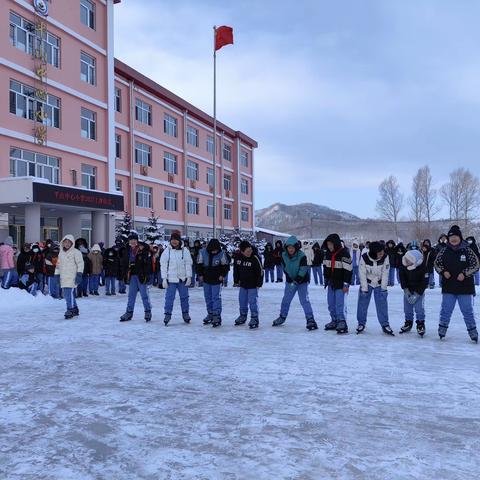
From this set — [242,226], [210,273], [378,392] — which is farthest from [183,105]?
[378,392]

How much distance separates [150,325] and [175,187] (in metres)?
29.9

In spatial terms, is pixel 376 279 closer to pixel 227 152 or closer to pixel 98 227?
pixel 98 227

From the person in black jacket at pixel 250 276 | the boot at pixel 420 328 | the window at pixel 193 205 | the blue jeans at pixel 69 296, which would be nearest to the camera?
the boot at pixel 420 328

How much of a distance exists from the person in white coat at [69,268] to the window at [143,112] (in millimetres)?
25339

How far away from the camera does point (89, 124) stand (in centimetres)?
2656

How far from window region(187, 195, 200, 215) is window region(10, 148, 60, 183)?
1706 centimetres

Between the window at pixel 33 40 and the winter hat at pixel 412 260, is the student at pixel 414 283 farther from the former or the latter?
the window at pixel 33 40

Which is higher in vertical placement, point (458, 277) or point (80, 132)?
point (80, 132)

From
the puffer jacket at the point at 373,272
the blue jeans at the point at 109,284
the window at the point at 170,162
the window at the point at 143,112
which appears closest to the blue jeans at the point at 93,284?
the blue jeans at the point at 109,284

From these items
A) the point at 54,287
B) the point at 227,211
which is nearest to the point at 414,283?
the point at 54,287

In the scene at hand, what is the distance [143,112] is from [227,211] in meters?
16.4

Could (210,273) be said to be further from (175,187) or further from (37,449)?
(175,187)

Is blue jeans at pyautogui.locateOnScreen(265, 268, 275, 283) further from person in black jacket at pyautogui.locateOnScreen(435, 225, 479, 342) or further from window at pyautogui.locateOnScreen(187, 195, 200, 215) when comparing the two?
window at pyautogui.locateOnScreen(187, 195, 200, 215)

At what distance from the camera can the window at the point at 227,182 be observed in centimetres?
4806
